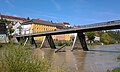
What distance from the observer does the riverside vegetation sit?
9.21 m

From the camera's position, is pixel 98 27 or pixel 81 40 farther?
pixel 81 40

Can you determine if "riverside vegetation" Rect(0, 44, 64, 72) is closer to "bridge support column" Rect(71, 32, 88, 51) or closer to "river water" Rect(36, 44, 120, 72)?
"river water" Rect(36, 44, 120, 72)

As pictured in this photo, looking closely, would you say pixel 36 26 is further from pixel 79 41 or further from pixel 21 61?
pixel 21 61

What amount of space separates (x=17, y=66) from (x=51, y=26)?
13439cm

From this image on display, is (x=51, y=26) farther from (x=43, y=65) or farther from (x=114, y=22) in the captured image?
(x=43, y=65)

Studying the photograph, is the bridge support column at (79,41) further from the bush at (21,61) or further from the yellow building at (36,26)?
the bush at (21,61)

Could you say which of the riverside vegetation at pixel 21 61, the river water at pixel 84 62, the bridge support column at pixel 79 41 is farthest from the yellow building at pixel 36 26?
the riverside vegetation at pixel 21 61

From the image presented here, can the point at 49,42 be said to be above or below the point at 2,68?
below

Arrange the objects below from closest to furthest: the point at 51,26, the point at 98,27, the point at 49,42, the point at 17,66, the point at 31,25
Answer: the point at 17,66 → the point at 98,27 → the point at 49,42 → the point at 31,25 → the point at 51,26

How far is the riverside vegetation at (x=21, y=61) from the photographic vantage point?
9211mm

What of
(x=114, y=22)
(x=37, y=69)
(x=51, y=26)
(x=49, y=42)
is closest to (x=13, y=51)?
(x=37, y=69)

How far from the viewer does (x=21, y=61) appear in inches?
369

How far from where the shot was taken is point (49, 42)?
90.3 metres

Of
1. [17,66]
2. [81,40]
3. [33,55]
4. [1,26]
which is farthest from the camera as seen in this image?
[1,26]
